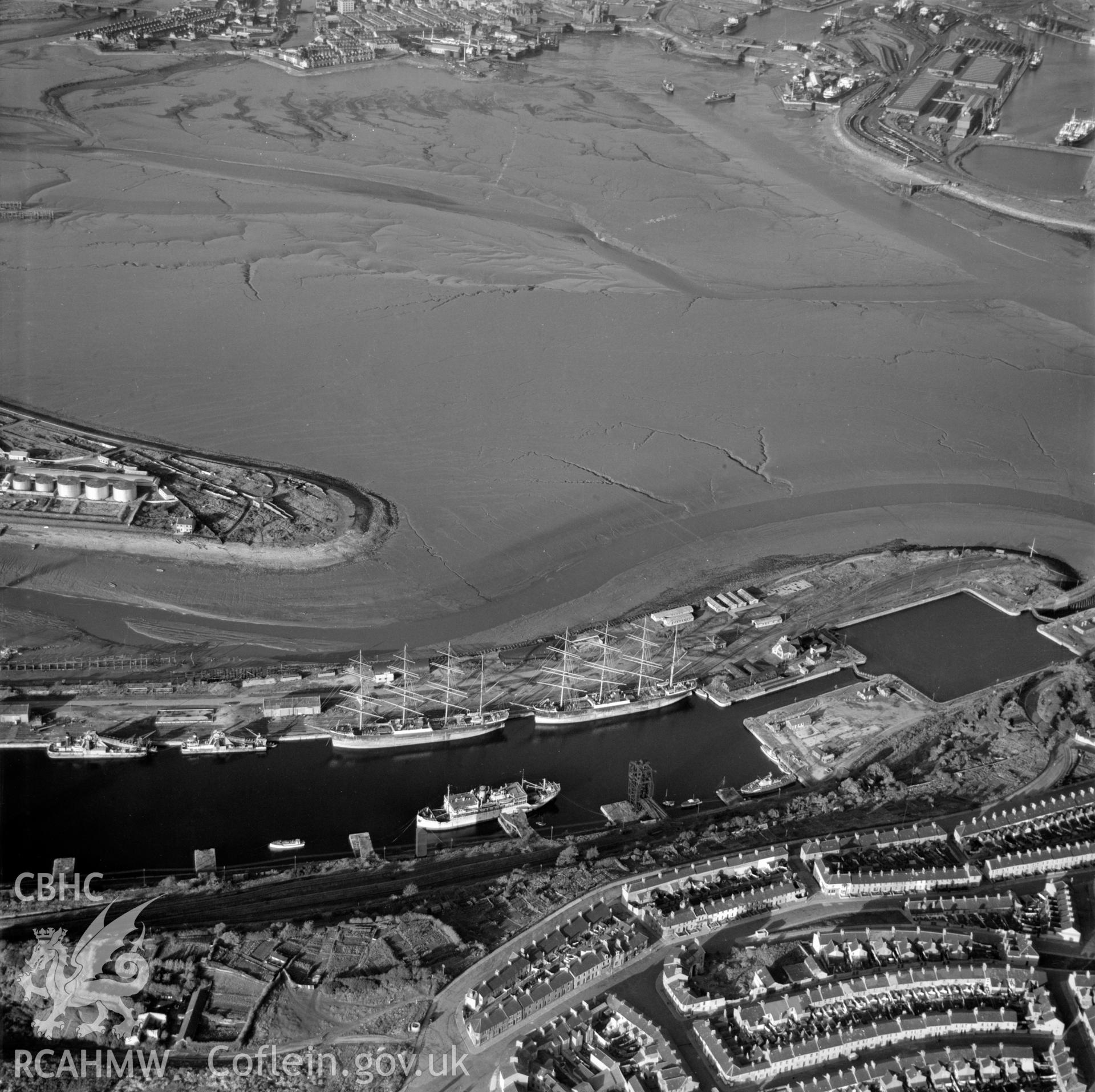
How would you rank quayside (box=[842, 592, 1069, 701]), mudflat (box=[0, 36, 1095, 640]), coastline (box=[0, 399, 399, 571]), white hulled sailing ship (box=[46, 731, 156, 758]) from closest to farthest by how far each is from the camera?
white hulled sailing ship (box=[46, 731, 156, 758]), quayside (box=[842, 592, 1069, 701]), coastline (box=[0, 399, 399, 571]), mudflat (box=[0, 36, 1095, 640])

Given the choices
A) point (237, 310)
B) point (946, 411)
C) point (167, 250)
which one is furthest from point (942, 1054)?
point (167, 250)

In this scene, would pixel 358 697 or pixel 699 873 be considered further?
pixel 358 697

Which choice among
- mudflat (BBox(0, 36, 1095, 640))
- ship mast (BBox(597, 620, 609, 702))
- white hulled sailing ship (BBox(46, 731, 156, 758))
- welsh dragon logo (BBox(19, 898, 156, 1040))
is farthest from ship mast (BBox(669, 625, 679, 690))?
welsh dragon logo (BBox(19, 898, 156, 1040))

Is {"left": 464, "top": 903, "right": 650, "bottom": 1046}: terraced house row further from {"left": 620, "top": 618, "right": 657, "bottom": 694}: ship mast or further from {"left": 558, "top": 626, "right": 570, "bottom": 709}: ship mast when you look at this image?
{"left": 620, "top": 618, "right": 657, "bottom": 694}: ship mast

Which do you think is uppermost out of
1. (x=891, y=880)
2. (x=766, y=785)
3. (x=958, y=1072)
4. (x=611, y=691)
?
(x=958, y=1072)

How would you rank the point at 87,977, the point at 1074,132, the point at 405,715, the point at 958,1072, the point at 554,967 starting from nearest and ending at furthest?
the point at 958,1072
the point at 87,977
the point at 554,967
the point at 405,715
the point at 1074,132

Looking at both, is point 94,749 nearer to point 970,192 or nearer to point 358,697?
point 358,697

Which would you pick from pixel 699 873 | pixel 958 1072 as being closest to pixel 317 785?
pixel 699 873
